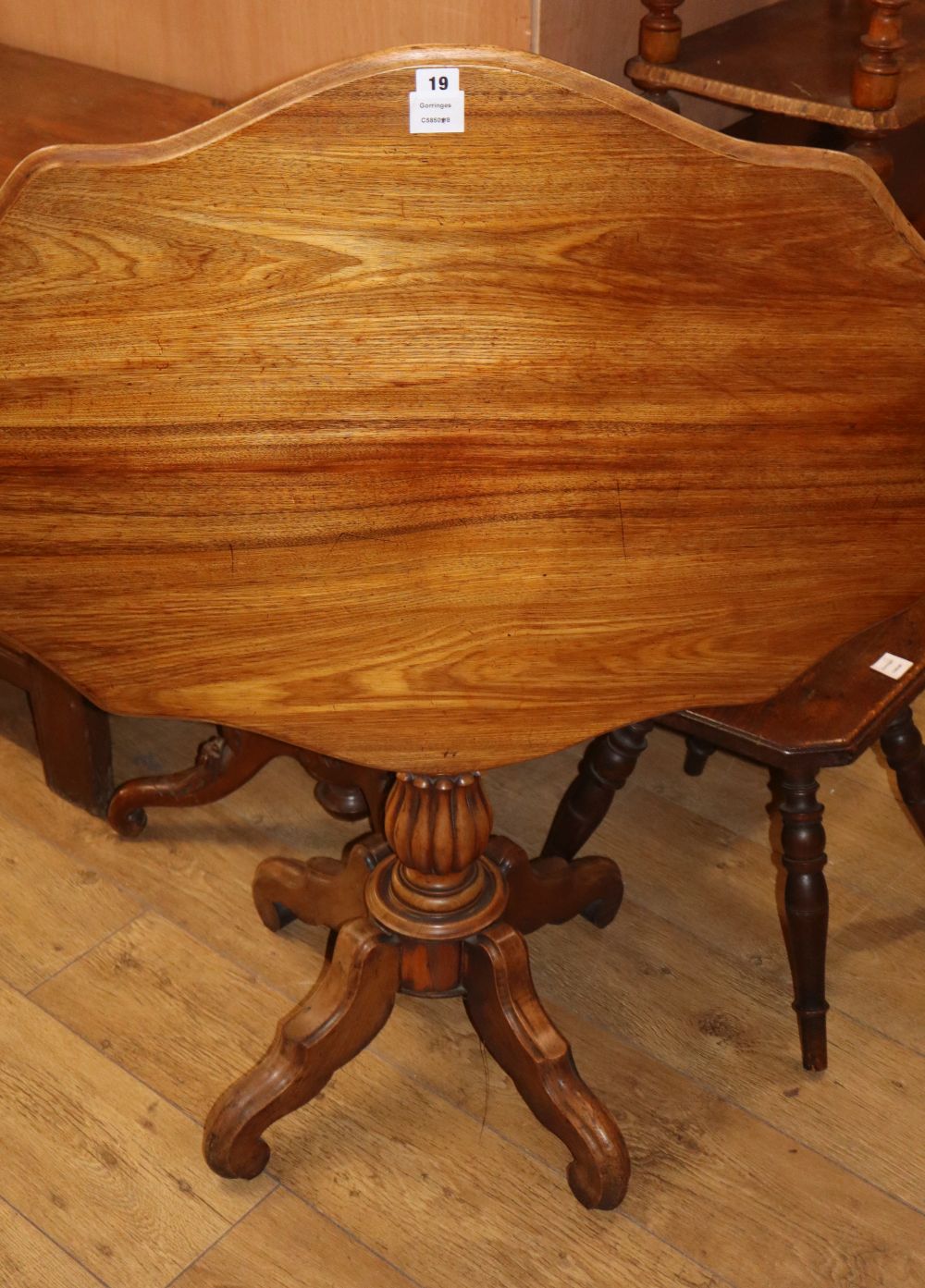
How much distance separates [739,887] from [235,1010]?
2.33 feet

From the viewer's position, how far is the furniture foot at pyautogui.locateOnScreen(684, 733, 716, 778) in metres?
2.16

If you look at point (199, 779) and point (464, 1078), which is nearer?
point (464, 1078)

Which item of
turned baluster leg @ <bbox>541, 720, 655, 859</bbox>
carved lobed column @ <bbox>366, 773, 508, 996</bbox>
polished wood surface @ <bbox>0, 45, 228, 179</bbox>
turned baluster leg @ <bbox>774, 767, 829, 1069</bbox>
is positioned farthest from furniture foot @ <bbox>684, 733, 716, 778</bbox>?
polished wood surface @ <bbox>0, 45, 228, 179</bbox>

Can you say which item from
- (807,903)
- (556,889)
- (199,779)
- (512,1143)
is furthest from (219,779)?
(807,903)

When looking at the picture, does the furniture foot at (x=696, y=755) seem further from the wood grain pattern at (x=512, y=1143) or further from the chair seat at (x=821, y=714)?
the chair seat at (x=821, y=714)

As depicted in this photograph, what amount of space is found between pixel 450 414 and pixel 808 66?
41.8 inches

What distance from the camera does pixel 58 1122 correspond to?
1659 mm

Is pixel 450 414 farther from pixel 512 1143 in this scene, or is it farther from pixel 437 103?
pixel 512 1143

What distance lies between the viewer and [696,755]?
2170 mm

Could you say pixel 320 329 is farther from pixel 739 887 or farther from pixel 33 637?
pixel 739 887

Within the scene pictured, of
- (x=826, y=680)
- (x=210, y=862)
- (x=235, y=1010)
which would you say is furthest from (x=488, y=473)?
(x=210, y=862)

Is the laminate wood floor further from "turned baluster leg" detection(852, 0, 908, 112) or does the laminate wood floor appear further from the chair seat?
"turned baluster leg" detection(852, 0, 908, 112)

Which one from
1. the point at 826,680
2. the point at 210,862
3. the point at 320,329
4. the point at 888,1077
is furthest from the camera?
the point at 210,862

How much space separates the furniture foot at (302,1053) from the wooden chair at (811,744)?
411mm
